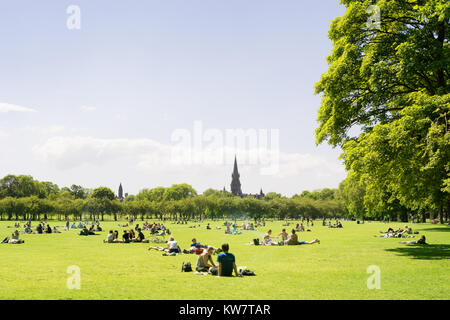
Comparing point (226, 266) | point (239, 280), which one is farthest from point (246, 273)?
point (239, 280)

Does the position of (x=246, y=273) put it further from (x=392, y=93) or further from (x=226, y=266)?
(x=392, y=93)

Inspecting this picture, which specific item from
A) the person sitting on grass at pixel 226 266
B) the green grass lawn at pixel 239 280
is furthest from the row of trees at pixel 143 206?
the person sitting on grass at pixel 226 266

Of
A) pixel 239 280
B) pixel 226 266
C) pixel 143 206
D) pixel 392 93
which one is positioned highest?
pixel 392 93

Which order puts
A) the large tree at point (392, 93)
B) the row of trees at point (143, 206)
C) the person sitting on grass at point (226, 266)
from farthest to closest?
the row of trees at point (143, 206), the large tree at point (392, 93), the person sitting on grass at point (226, 266)

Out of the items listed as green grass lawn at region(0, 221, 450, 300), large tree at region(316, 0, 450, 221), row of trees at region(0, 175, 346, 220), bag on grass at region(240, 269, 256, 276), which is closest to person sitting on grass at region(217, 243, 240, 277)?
bag on grass at region(240, 269, 256, 276)

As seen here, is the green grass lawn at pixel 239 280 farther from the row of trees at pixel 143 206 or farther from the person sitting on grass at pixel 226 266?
the row of trees at pixel 143 206

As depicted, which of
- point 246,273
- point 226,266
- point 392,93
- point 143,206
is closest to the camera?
point 226,266

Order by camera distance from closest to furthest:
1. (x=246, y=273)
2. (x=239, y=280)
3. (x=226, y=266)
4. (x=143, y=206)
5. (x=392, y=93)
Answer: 1. (x=239, y=280)
2. (x=226, y=266)
3. (x=246, y=273)
4. (x=392, y=93)
5. (x=143, y=206)

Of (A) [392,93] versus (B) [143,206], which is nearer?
(A) [392,93]

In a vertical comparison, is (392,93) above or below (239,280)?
above

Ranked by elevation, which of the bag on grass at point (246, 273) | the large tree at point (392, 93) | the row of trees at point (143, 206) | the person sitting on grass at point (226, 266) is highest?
the large tree at point (392, 93)

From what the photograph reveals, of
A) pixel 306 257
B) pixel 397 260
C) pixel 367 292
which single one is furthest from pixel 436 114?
pixel 367 292
